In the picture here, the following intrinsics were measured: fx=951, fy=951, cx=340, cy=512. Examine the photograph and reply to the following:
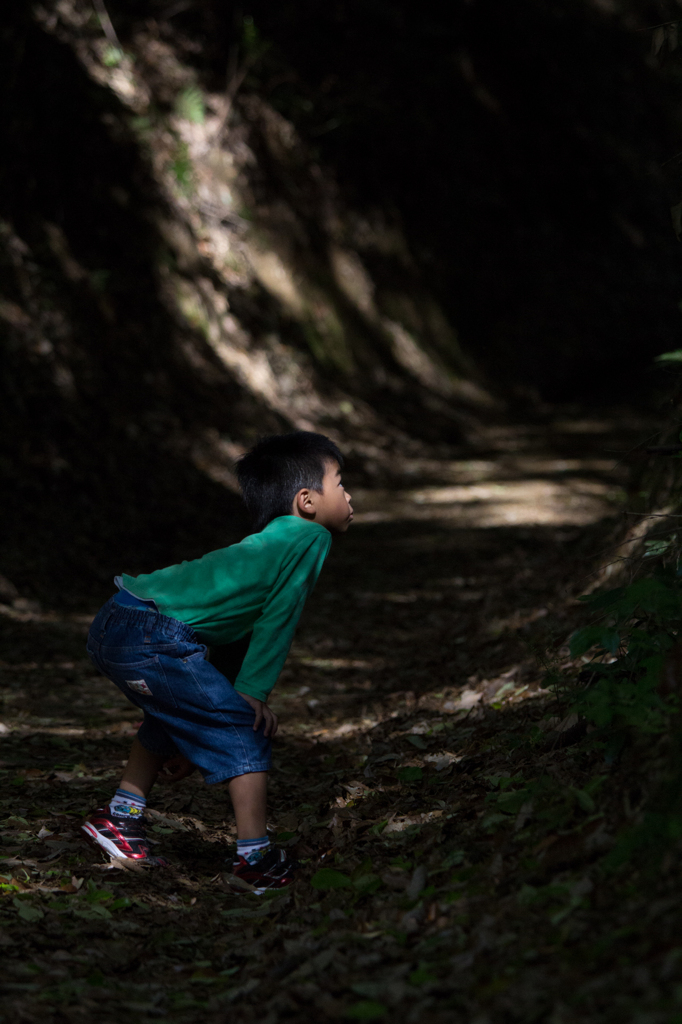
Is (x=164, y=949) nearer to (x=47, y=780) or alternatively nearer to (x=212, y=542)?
(x=47, y=780)

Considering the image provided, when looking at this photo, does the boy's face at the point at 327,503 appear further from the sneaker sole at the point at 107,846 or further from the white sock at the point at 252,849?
the sneaker sole at the point at 107,846

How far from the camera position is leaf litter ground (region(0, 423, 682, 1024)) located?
2.14 meters

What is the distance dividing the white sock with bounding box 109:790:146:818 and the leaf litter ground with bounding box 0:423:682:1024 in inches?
6.6

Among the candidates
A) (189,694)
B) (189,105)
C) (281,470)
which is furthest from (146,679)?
(189,105)

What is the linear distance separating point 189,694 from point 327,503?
0.85 m

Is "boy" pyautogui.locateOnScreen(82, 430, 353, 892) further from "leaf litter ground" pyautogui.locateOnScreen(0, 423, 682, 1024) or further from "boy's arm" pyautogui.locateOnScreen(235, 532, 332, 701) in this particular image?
"leaf litter ground" pyautogui.locateOnScreen(0, 423, 682, 1024)

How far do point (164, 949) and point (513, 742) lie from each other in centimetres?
147

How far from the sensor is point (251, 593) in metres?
3.26

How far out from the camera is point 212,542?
8.16m

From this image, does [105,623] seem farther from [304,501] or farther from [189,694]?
[304,501]

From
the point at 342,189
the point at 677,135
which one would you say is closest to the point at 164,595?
the point at 342,189

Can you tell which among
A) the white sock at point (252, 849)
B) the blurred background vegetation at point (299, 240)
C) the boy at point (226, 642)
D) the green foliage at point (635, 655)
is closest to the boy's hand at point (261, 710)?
the boy at point (226, 642)

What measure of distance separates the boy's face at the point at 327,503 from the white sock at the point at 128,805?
1.21m

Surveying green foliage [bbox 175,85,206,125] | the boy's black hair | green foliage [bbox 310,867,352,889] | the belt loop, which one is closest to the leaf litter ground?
green foliage [bbox 310,867,352,889]
